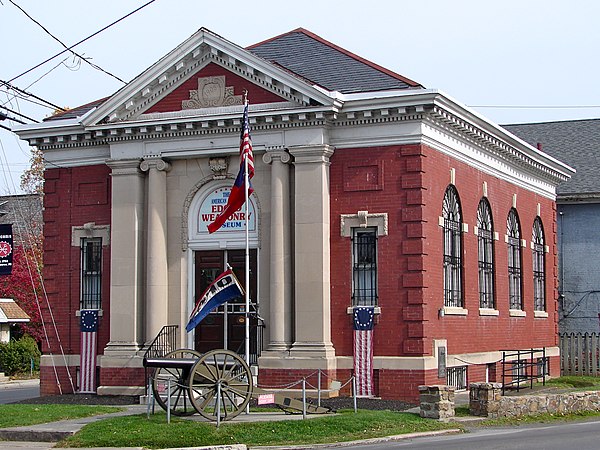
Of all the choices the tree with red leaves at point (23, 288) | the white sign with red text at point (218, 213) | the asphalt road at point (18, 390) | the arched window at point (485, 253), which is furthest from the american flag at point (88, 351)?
the tree with red leaves at point (23, 288)

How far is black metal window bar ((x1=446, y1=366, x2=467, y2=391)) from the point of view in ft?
93.9

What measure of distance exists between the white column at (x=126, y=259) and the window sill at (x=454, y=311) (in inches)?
316

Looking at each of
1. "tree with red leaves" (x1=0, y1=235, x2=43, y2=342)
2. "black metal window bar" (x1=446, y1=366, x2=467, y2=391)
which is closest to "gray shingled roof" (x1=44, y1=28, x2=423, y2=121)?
"black metal window bar" (x1=446, y1=366, x2=467, y2=391)

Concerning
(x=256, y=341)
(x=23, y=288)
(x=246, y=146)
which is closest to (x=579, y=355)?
(x=256, y=341)

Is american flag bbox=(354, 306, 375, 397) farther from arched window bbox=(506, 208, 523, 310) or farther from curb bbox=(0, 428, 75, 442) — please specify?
arched window bbox=(506, 208, 523, 310)

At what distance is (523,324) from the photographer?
35.0 meters

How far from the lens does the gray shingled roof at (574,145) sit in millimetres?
43781

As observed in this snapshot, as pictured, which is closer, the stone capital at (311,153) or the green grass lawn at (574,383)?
the stone capital at (311,153)

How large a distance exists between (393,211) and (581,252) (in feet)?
62.9

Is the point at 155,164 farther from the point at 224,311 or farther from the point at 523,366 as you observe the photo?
the point at 523,366

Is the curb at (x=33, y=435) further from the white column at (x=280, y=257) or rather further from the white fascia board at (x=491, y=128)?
the white fascia board at (x=491, y=128)

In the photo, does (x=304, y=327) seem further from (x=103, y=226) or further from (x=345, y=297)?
(x=103, y=226)

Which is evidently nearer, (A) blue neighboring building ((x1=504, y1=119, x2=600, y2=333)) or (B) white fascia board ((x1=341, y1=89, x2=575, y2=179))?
(B) white fascia board ((x1=341, y1=89, x2=575, y2=179))

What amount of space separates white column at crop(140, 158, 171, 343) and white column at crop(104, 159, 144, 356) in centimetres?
34
